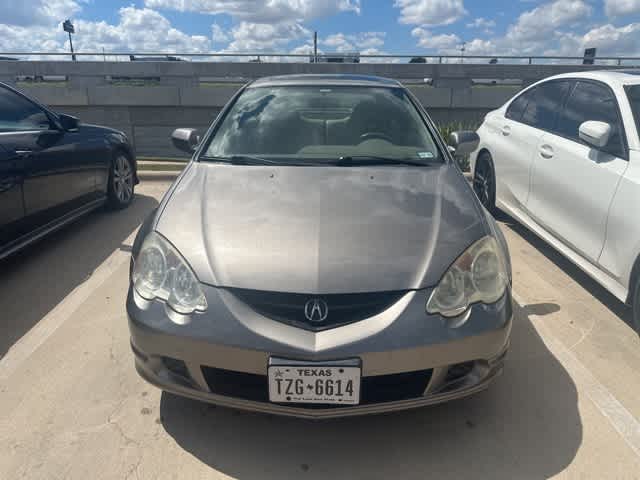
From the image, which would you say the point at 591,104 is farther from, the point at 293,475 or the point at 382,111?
the point at 293,475

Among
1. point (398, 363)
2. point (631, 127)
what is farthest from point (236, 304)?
Result: point (631, 127)

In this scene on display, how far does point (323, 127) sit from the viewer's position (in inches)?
122

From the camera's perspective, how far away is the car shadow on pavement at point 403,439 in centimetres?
196

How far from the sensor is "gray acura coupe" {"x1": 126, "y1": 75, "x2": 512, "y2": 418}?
178 centimetres

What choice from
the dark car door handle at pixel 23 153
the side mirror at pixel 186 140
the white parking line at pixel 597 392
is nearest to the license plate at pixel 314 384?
the white parking line at pixel 597 392

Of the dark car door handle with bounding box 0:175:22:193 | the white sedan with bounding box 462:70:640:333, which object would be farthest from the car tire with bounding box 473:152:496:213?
the dark car door handle with bounding box 0:175:22:193

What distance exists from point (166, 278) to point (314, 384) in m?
0.74

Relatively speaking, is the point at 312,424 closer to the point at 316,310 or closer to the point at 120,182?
the point at 316,310

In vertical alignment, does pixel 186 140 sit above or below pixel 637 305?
above

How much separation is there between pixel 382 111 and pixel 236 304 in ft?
6.36

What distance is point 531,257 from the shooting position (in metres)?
4.22

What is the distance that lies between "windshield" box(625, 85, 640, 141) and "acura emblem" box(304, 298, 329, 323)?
2.53 m

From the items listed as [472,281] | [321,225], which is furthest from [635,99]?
[321,225]

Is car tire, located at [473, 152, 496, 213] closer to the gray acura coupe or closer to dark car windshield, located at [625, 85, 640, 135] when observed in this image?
dark car windshield, located at [625, 85, 640, 135]
